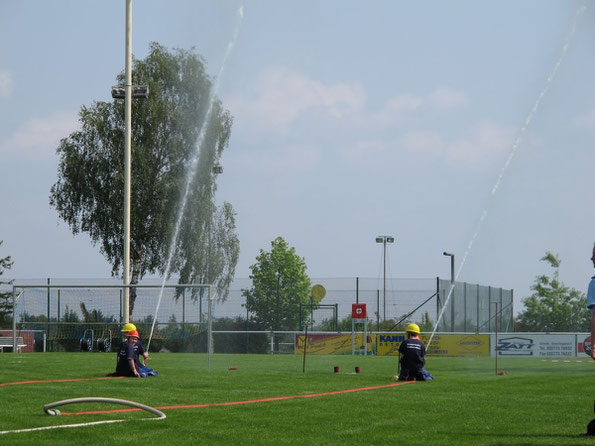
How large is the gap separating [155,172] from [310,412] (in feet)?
154

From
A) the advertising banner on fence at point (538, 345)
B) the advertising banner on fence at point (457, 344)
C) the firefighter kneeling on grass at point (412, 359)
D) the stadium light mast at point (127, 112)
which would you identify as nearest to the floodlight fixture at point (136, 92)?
the stadium light mast at point (127, 112)

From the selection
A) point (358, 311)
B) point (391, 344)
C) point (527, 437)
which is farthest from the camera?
point (358, 311)

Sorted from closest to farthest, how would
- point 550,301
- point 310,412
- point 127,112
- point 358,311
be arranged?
point 310,412 < point 127,112 < point 358,311 < point 550,301

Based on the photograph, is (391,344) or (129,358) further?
(391,344)

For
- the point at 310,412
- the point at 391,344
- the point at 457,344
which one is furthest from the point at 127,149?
the point at 310,412

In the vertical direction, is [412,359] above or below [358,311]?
below

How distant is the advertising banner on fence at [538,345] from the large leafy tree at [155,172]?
17.9 m

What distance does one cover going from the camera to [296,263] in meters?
87.4

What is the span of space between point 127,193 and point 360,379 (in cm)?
1758

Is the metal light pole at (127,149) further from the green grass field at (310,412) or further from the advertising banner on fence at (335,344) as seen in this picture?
the green grass field at (310,412)

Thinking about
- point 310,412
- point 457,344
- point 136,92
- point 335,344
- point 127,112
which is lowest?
point 335,344

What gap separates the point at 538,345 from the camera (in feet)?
157

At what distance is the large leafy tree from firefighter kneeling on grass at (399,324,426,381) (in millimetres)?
36028

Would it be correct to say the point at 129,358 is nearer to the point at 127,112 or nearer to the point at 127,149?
the point at 127,149
